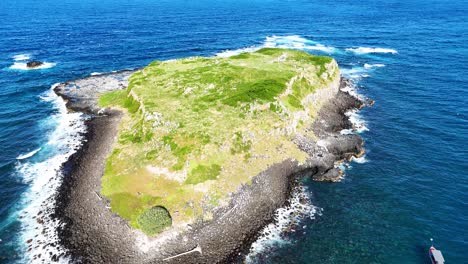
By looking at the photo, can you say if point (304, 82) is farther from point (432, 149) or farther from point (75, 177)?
point (75, 177)

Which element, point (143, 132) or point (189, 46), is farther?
point (189, 46)

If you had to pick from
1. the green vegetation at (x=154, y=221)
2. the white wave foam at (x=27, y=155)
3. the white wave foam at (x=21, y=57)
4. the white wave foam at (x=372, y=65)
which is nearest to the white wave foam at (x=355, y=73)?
the white wave foam at (x=372, y=65)

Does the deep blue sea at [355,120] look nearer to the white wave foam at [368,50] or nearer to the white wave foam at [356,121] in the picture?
the white wave foam at [356,121]

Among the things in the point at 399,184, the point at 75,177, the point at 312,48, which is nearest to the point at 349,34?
the point at 312,48

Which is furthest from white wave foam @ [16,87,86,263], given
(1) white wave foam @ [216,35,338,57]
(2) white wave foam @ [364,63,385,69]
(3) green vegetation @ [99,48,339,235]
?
(2) white wave foam @ [364,63,385,69]

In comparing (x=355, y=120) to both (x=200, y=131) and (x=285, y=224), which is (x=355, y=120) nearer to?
(x=200, y=131)

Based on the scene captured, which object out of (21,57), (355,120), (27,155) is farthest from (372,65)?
(21,57)

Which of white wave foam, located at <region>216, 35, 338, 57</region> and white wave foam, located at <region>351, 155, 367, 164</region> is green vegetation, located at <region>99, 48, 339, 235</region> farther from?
white wave foam, located at <region>216, 35, 338, 57</region>
